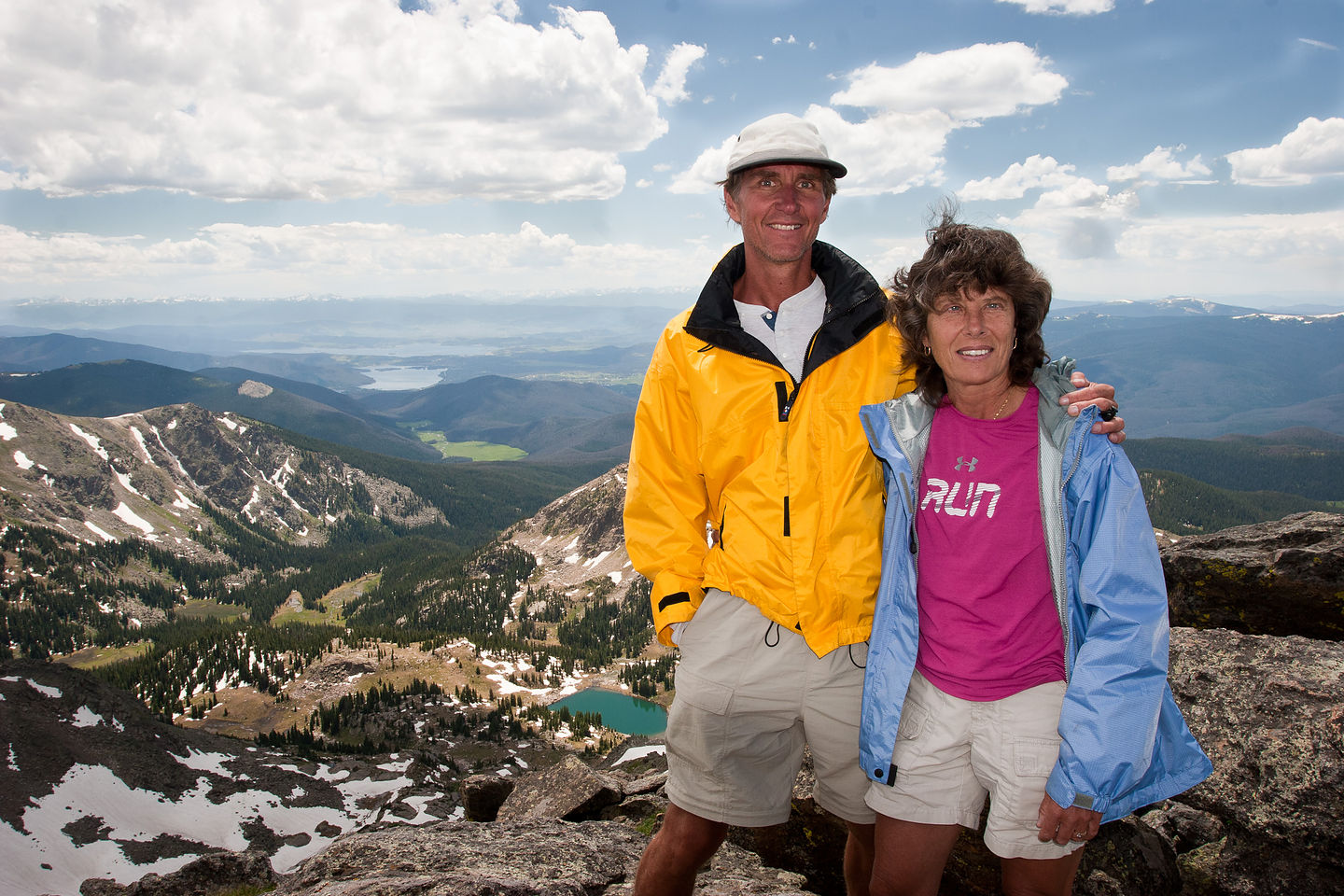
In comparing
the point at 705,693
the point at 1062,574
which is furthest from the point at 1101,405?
the point at 705,693

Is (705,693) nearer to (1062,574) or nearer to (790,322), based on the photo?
(1062,574)

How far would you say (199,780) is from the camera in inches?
3607

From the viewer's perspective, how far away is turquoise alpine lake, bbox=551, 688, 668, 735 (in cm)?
14438

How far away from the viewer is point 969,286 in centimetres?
604

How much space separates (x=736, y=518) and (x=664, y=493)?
826mm

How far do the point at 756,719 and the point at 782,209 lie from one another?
496 centimetres

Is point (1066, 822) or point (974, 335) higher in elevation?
point (974, 335)

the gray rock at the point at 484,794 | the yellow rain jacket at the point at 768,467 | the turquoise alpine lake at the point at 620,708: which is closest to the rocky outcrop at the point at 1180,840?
the yellow rain jacket at the point at 768,467

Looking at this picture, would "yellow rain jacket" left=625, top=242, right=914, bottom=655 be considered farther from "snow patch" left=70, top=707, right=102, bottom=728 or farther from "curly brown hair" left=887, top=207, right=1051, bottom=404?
"snow patch" left=70, top=707, right=102, bottom=728

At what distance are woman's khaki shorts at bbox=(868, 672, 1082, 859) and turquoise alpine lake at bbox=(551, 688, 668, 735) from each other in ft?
474

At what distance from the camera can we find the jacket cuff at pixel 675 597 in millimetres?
6641

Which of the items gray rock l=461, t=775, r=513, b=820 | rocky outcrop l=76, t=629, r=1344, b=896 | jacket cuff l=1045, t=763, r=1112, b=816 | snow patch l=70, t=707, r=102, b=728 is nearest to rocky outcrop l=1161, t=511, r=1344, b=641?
rocky outcrop l=76, t=629, r=1344, b=896

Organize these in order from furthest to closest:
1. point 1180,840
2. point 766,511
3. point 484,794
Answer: point 484,794
point 1180,840
point 766,511

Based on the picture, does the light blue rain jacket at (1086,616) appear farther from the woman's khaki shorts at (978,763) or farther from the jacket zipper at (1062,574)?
the woman's khaki shorts at (978,763)
